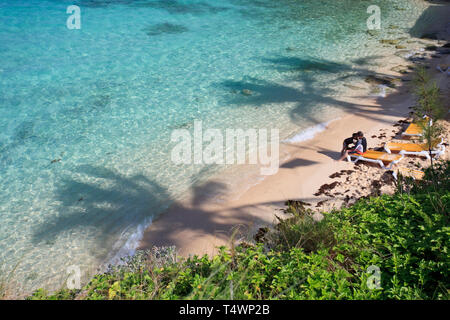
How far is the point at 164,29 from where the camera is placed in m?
21.6

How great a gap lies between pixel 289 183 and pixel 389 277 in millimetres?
5002

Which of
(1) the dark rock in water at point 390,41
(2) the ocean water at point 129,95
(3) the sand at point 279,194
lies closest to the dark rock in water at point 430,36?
(2) the ocean water at point 129,95

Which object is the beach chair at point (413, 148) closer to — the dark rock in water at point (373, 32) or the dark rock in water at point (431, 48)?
the dark rock in water at point (431, 48)

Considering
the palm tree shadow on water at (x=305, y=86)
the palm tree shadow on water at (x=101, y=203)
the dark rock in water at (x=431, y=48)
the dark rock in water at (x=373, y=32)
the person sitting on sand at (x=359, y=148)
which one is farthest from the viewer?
the dark rock in water at (x=373, y=32)

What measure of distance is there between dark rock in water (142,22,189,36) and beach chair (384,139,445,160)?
1527 centimetres

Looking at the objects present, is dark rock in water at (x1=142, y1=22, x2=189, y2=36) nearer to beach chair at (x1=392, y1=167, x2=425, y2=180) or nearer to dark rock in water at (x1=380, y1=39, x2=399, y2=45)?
dark rock in water at (x1=380, y1=39, x2=399, y2=45)

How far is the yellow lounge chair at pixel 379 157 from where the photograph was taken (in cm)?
911

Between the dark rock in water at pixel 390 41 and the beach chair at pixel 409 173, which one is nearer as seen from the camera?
the beach chair at pixel 409 173

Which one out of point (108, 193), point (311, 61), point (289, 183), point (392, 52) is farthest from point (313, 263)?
point (392, 52)

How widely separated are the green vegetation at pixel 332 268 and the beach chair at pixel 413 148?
428 cm

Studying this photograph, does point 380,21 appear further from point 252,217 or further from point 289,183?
point 252,217

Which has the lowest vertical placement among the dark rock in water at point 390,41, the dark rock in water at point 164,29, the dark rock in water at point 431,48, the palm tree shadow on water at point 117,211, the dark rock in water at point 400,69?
the palm tree shadow on water at point 117,211

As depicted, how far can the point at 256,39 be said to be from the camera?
19984 mm

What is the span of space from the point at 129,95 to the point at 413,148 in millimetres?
10162
